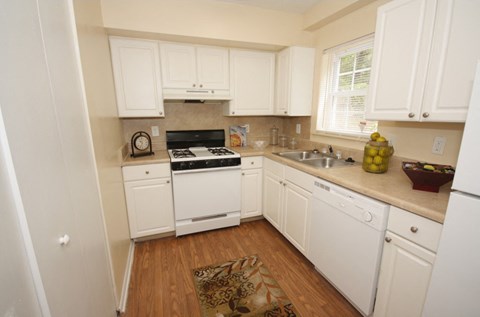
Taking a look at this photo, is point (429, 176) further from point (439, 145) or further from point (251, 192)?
point (251, 192)

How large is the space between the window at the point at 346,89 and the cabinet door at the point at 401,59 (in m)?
0.53

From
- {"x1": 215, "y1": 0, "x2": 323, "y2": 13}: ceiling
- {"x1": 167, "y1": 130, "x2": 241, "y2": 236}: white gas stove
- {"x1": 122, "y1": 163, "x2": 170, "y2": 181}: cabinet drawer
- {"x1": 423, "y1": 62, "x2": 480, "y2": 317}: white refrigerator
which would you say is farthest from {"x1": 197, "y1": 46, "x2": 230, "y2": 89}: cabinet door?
{"x1": 423, "y1": 62, "x2": 480, "y2": 317}: white refrigerator

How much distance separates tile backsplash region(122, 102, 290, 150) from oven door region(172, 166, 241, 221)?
70 centimetres

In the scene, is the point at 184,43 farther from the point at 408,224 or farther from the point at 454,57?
the point at 408,224

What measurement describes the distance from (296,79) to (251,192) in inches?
57.9

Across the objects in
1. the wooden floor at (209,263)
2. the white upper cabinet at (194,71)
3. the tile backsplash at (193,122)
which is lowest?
the wooden floor at (209,263)

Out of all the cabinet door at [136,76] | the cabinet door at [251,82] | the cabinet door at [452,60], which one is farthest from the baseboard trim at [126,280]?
the cabinet door at [452,60]

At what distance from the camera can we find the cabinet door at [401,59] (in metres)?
1.28

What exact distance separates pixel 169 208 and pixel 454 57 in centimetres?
253

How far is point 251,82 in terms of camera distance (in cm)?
269

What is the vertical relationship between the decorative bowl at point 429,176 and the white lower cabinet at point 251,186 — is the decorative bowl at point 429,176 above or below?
above

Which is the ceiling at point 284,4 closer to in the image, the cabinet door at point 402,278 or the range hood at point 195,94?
the range hood at point 195,94

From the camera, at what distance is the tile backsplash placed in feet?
8.60

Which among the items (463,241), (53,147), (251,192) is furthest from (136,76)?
(463,241)
